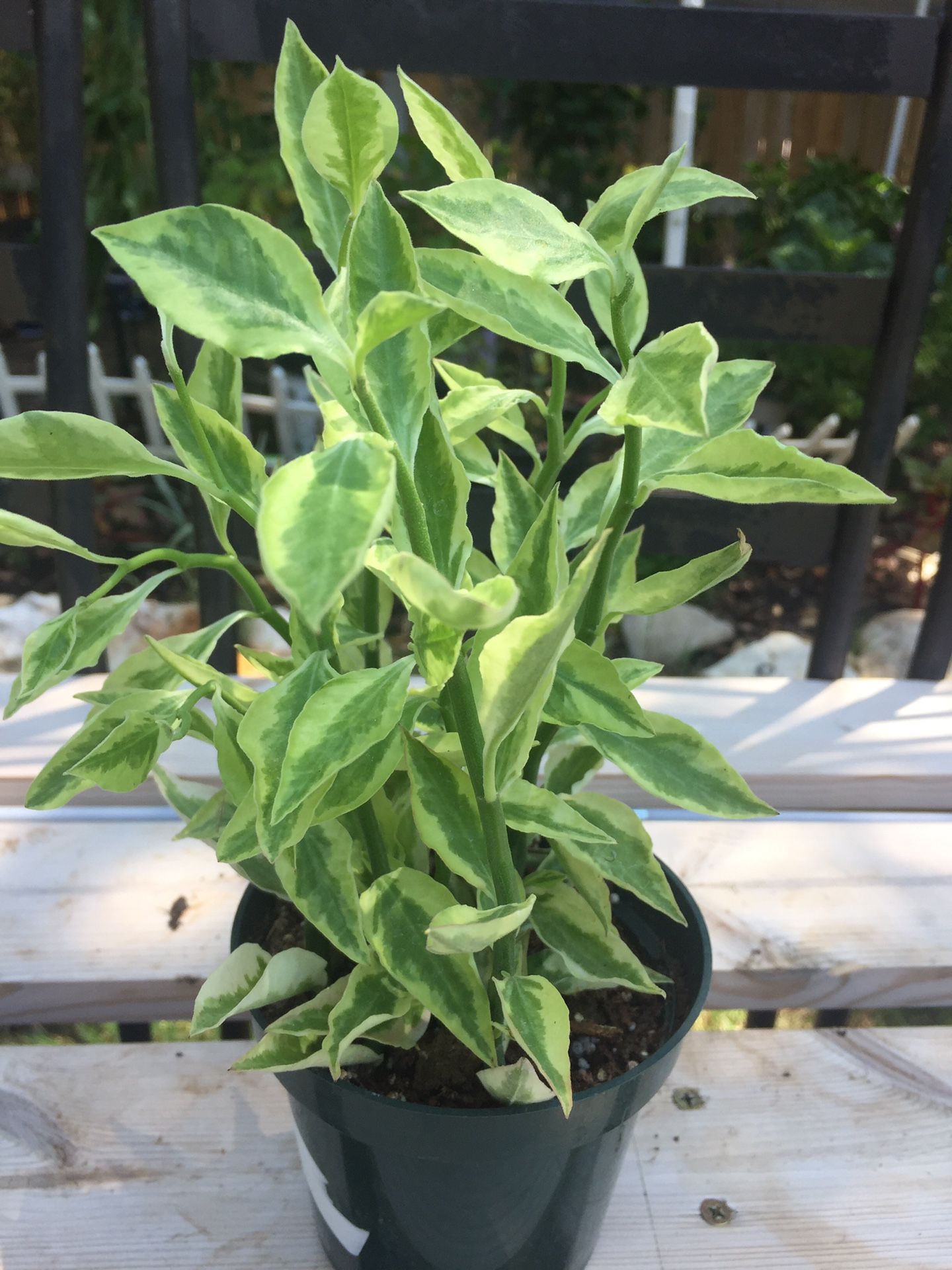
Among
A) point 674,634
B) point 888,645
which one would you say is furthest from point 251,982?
point 888,645

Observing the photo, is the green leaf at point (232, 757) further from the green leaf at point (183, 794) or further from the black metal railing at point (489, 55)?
the black metal railing at point (489, 55)

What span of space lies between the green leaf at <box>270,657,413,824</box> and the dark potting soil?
0.70 feet

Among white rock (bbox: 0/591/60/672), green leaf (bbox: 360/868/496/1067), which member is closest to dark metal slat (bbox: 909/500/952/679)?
green leaf (bbox: 360/868/496/1067)

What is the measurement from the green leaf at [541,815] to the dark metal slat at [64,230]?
27.2 inches

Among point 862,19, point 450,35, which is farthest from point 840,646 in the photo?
point 450,35

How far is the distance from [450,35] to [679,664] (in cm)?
127

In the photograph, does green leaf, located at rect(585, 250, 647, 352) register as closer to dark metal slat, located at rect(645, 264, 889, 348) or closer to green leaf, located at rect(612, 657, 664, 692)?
green leaf, located at rect(612, 657, 664, 692)

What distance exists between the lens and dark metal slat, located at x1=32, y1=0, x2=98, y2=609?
0.81 meters

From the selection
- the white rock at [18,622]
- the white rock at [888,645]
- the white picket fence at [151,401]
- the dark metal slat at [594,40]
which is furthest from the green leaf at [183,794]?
the white rock at [888,645]

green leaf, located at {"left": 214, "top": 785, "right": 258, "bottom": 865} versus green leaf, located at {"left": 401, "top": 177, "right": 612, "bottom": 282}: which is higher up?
green leaf, located at {"left": 401, "top": 177, "right": 612, "bottom": 282}

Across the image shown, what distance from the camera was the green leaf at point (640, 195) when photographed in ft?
1.18

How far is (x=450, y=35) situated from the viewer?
0.83 meters

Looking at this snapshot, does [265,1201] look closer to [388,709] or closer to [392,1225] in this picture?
[392,1225]

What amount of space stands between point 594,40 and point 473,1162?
86 centimetres
